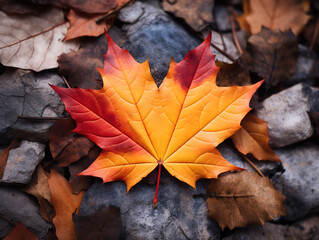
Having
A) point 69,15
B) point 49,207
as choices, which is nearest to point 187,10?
point 69,15

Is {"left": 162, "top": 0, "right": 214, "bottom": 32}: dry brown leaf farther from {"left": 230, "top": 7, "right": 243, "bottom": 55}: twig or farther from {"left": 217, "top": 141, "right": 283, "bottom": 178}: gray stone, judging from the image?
{"left": 217, "top": 141, "right": 283, "bottom": 178}: gray stone

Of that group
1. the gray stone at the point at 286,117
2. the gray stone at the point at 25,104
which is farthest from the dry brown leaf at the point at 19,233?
the gray stone at the point at 286,117

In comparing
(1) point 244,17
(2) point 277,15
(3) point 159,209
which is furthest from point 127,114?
(2) point 277,15

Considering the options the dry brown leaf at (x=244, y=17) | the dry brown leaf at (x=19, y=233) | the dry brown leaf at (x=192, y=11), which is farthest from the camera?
the dry brown leaf at (x=244, y=17)

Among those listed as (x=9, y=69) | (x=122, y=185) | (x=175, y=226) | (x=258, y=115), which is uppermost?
(x=9, y=69)

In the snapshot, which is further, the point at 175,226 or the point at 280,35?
the point at 280,35

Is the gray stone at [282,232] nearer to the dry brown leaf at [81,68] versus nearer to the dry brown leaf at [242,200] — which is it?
the dry brown leaf at [242,200]

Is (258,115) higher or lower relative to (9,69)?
lower

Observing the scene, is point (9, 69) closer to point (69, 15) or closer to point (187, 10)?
point (69, 15)

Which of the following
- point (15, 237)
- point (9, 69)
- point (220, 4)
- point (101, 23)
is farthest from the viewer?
point (220, 4)
